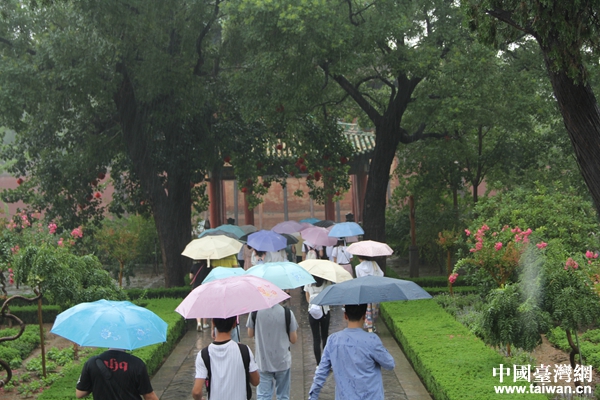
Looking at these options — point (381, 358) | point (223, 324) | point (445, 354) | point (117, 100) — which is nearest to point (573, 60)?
point (445, 354)

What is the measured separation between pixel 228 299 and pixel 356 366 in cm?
146

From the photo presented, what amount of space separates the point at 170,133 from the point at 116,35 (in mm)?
2999

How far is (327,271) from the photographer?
959cm

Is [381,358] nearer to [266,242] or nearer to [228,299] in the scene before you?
[228,299]

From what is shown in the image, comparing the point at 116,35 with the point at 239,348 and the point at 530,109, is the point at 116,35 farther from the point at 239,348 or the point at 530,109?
the point at 239,348

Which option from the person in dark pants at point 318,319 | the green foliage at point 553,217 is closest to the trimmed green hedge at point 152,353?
the person in dark pants at point 318,319

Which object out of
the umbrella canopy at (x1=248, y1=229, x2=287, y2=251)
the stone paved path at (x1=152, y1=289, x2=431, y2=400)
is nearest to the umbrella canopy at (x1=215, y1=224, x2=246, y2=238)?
the umbrella canopy at (x1=248, y1=229, x2=287, y2=251)

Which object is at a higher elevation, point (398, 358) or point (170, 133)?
point (170, 133)

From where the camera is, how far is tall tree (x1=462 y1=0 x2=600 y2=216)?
780cm

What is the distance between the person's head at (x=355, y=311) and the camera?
5.73 metres

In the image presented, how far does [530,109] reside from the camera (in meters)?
16.2

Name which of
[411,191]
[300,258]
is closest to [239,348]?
[300,258]

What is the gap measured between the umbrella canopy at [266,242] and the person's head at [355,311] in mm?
7636

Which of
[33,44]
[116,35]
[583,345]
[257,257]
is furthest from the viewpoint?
[33,44]
